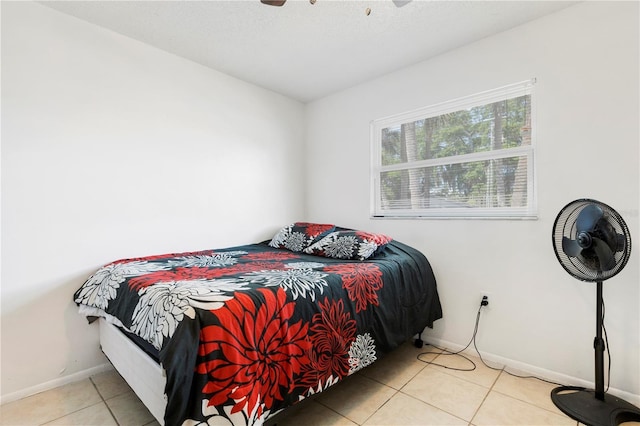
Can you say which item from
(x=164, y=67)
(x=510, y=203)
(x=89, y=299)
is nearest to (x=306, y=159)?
(x=164, y=67)

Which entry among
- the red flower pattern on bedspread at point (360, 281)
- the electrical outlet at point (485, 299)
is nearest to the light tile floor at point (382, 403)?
the electrical outlet at point (485, 299)

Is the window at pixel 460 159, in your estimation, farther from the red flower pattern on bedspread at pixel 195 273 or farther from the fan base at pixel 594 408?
the red flower pattern on bedspread at pixel 195 273

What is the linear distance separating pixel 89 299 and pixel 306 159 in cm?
240

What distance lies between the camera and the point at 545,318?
2035 mm

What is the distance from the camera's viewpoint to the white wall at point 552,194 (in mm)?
1771

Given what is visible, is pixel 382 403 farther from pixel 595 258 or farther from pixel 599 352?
pixel 595 258

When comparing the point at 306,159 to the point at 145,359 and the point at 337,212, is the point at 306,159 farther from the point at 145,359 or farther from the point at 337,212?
the point at 145,359

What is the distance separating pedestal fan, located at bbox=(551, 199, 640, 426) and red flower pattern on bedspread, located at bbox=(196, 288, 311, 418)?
148 centimetres

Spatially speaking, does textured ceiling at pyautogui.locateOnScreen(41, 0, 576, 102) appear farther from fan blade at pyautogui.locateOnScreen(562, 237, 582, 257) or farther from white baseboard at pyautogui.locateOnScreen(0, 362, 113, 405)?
white baseboard at pyautogui.locateOnScreen(0, 362, 113, 405)

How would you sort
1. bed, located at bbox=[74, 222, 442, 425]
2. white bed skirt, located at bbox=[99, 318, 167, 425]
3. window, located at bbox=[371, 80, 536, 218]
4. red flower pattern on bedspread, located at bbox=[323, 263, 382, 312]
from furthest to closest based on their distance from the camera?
window, located at bbox=[371, 80, 536, 218]
red flower pattern on bedspread, located at bbox=[323, 263, 382, 312]
white bed skirt, located at bbox=[99, 318, 167, 425]
bed, located at bbox=[74, 222, 442, 425]

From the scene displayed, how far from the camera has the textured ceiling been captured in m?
Result: 1.94

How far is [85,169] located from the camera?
2.08 metres

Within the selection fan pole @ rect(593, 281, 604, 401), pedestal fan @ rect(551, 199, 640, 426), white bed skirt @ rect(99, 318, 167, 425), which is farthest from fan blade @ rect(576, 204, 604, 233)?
white bed skirt @ rect(99, 318, 167, 425)

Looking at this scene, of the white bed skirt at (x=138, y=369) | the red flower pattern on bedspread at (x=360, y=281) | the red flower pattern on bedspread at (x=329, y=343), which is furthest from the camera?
the red flower pattern on bedspread at (x=360, y=281)
